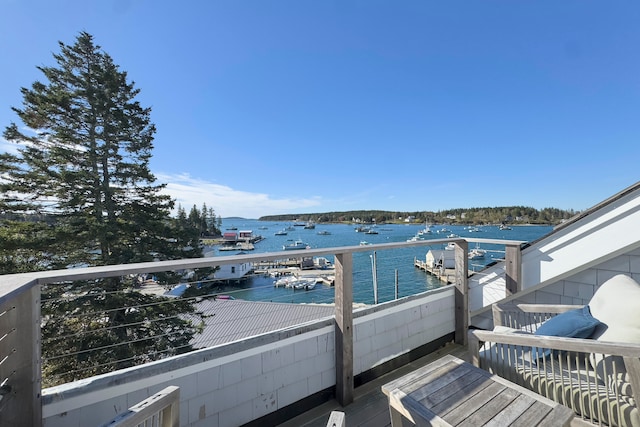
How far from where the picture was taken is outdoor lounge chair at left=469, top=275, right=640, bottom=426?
1.09 m

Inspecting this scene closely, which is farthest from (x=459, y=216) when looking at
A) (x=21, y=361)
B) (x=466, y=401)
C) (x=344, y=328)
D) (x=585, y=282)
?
(x=21, y=361)

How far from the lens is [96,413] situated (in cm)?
114

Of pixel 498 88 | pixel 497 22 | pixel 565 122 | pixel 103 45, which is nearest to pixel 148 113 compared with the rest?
pixel 103 45

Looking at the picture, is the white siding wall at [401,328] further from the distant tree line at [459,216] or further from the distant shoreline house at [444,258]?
the distant tree line at [459,216]

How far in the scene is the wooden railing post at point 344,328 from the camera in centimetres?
183

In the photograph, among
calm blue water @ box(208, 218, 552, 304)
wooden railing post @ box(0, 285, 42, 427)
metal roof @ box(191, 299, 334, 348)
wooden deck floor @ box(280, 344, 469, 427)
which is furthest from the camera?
metal roof @ box(191, 299, 334, 348)

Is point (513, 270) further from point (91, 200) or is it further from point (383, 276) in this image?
point (383, 276)

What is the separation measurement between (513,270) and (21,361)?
3.54 m

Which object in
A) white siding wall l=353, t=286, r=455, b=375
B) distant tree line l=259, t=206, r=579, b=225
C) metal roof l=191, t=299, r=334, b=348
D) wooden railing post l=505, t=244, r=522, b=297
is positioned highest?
distant tree line l=259, t=206, r=579, b=225

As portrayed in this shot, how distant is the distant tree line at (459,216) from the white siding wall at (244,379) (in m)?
2.44

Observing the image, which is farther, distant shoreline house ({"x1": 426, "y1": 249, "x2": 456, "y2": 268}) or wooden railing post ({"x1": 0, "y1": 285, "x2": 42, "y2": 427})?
distant shoreline house ({"x1": 426, "y1": 249, "x2": 456, "y2": 268})

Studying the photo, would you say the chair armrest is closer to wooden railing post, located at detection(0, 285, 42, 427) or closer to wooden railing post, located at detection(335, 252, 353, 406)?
wooden railing post, located at detection(335, 252, 353, 406)

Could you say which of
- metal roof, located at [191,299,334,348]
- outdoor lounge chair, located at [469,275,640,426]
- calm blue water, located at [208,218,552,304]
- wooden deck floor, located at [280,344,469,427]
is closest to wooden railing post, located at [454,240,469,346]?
calm blue water, located at [208,218,552,304]

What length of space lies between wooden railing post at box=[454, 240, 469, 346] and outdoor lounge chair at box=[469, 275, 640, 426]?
0.96 metres
